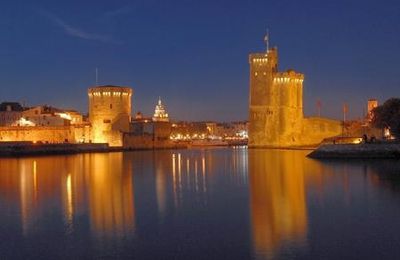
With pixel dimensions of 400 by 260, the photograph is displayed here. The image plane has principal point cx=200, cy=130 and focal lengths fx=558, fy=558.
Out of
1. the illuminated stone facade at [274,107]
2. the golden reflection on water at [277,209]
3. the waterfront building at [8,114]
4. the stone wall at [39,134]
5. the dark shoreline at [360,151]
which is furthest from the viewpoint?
the waterfront building at [8,114]

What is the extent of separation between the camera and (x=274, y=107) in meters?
36.2

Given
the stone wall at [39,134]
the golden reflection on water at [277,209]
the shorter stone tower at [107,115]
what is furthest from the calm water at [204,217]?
the shorter stone tower at [107,115]

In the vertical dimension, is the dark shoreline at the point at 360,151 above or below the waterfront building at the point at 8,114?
below

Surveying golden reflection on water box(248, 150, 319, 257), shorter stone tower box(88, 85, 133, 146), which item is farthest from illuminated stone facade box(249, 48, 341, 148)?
golden reflection on water box(248, 150, 319, 257)

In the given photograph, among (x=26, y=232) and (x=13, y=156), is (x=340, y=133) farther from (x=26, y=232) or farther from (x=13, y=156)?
(x=26, y=232)

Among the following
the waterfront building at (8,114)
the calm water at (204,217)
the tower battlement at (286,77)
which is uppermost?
the tower battlement at (286,77)

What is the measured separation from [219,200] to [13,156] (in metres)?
22.3

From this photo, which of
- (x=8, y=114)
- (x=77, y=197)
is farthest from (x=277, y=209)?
(x=8, y=114)

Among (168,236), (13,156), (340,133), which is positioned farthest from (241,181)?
(340,133)

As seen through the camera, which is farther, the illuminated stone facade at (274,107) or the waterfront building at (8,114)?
the waterfront building at (8,114)

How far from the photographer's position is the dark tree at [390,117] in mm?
23812

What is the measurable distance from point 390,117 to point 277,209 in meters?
17.3

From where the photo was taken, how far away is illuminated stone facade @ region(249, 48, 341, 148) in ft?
Answer: 118

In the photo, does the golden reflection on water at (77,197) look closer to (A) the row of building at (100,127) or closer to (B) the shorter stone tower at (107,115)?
(A) the row of building at (100,127)
